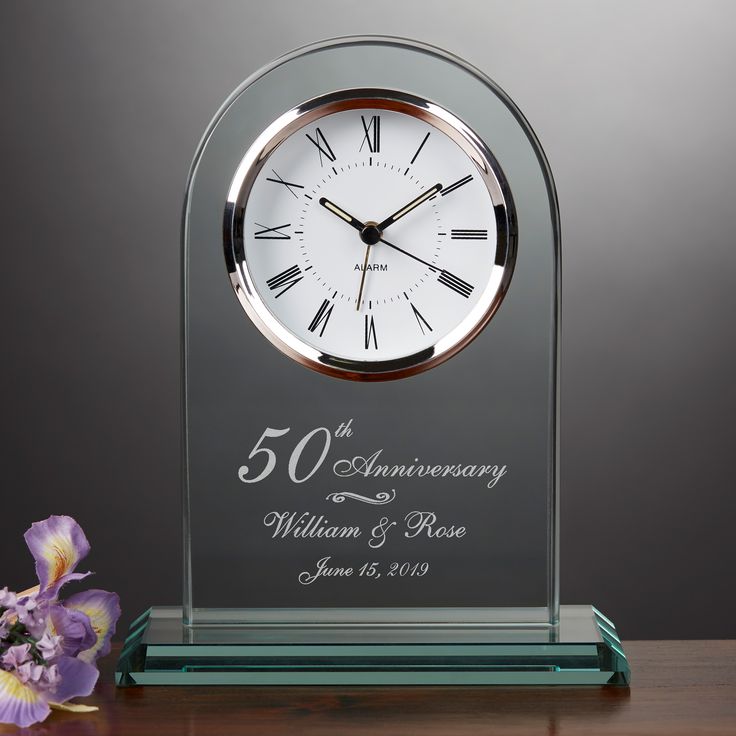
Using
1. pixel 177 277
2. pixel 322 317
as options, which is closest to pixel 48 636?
pixel 322 317

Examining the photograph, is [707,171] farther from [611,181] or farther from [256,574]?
[256,574]

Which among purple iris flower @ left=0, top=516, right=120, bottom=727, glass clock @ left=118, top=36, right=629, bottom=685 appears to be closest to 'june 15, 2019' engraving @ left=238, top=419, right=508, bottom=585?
glass clock @ left=118, top=36, right=629, bottom=685

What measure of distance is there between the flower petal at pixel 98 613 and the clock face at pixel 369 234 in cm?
36

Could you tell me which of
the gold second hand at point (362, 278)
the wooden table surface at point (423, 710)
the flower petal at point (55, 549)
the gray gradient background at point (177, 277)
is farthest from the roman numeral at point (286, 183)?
the gray gradient background at point (177, 277)

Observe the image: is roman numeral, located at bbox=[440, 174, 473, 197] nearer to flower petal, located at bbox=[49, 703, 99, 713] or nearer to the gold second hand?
the gold second hand

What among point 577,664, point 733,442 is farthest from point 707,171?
point 577,664

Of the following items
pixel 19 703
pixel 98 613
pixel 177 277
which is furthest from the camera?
pixel 177 277

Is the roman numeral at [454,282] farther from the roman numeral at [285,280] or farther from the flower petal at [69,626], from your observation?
the flower petal at [69,626]

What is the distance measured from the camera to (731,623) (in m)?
2.46

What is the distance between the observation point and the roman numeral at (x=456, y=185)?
1.30 meters

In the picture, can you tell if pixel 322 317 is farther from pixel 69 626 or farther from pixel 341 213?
pixel 69 626

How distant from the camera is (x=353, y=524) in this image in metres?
1.30

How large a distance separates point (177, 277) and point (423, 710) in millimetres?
1488

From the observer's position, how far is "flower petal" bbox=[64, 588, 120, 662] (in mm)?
1203
